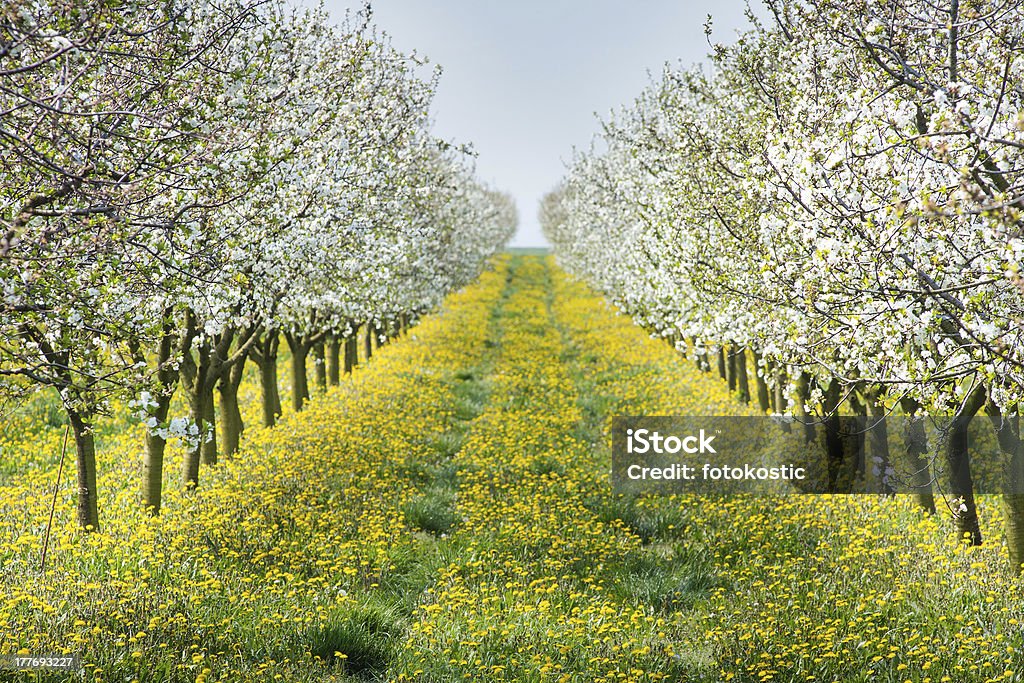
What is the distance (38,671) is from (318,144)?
24.2 ft

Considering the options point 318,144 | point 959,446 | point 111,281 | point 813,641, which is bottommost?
point 813,641

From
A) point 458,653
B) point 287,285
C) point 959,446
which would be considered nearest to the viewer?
point 458,653

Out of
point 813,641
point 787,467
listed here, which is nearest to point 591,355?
point 787,467

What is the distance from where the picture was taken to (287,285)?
38.7ft

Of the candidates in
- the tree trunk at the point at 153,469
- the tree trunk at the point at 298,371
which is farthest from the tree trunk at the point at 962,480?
the tree trunk at the point at 298,371

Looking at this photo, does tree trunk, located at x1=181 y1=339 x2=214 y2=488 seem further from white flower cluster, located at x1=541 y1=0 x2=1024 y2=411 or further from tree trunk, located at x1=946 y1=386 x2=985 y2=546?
tree trunk, located at x1=946 y1=386 x2=985 y2=546

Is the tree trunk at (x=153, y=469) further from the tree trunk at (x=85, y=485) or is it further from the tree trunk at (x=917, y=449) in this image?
the tree trunk at (x=917, y=449)

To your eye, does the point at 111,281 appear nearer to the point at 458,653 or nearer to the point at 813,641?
the point at 458,653

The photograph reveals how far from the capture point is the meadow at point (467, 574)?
7395 mm

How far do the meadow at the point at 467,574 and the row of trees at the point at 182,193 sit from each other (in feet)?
5.29

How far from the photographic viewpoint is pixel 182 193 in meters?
8.10

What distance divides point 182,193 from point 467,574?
17.9 feet

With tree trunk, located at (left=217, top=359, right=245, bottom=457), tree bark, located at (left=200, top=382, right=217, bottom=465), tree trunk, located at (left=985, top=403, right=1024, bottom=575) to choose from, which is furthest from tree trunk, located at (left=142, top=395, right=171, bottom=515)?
tree trunk, located at (left=985, top=403, right=1024, bottom=575)

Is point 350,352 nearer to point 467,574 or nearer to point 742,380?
point 742,380
